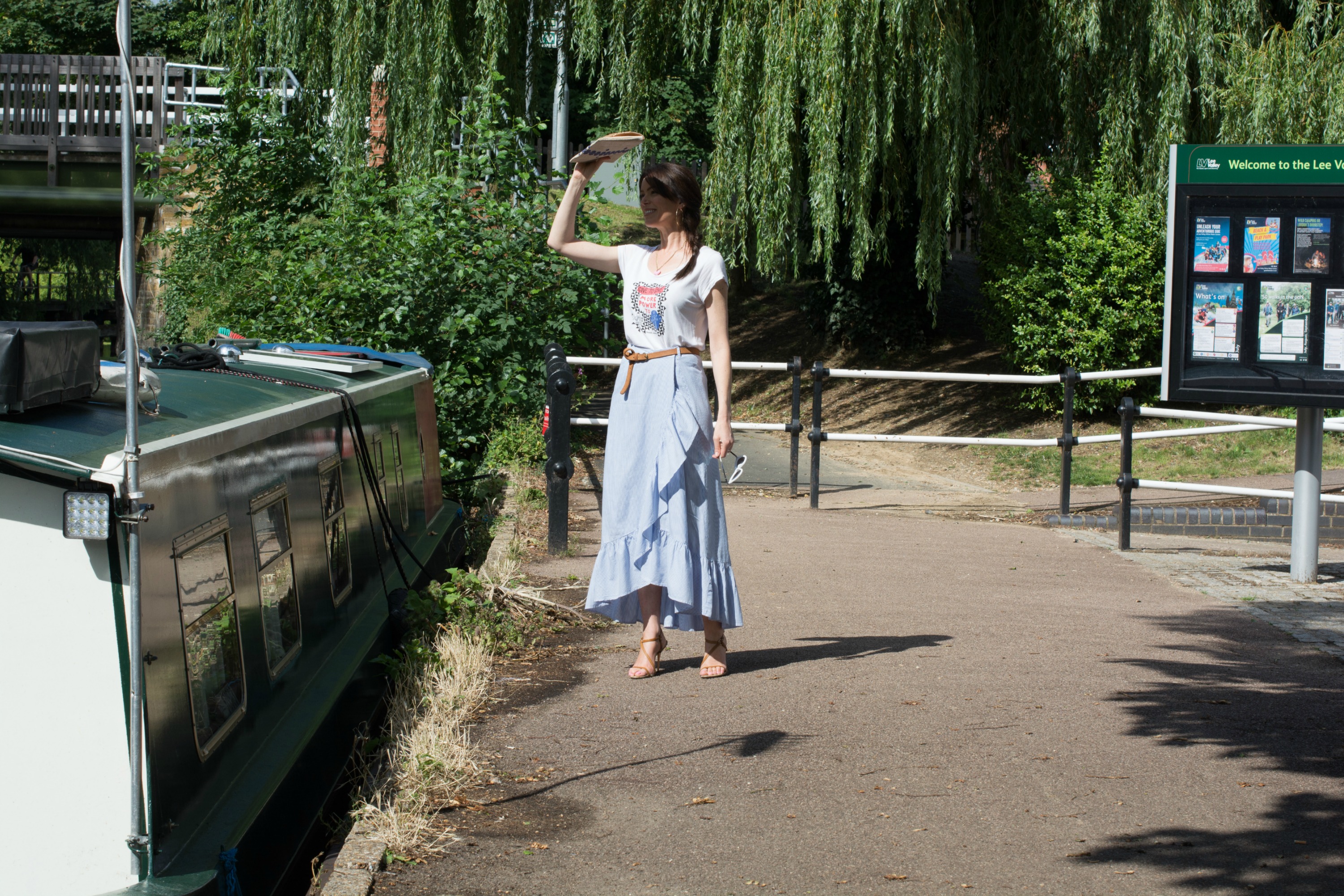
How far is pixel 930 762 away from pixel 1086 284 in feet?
39.2

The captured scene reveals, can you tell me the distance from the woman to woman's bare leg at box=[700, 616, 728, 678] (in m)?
0.10

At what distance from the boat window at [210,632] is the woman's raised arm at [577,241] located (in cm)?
185

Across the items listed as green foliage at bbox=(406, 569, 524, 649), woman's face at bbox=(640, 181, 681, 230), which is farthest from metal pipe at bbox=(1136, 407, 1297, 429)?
green foliage at bbox=(406, 569, 524, 649)

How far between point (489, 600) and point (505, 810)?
7.30ft

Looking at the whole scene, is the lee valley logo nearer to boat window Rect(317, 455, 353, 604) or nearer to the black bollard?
the black bollard

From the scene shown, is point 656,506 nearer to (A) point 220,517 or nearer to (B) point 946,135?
(A) point 220,517

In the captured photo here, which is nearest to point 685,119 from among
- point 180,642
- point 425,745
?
point 425,745

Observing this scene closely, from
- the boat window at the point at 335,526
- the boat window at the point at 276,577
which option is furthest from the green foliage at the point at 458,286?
the boat window at the point at 276,577

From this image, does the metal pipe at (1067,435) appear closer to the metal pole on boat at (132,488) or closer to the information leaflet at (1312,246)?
the information leaflet at (1312,246)

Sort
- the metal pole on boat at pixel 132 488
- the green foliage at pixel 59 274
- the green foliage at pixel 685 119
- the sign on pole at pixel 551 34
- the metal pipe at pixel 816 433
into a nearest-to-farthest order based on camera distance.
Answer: the metal pole on boat at pixel 132 488 < the metal pipe at pixel 816 433 < the sign on pole at pixel 551 34 < the green foliage at pixel 685 119 < the green foliage at pixel 59 274

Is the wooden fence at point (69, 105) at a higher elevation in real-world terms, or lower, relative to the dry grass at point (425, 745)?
higher

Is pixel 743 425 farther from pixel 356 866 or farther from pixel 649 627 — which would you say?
pixel 356 866

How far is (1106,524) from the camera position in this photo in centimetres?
976

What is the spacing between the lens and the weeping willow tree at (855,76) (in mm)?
12430
